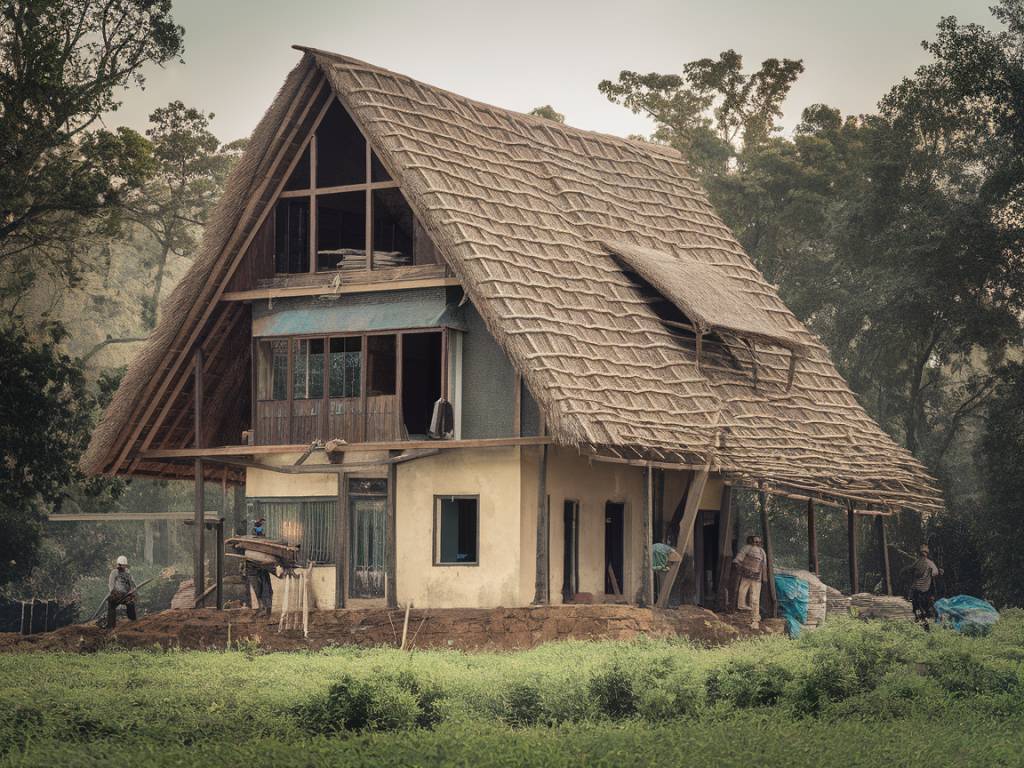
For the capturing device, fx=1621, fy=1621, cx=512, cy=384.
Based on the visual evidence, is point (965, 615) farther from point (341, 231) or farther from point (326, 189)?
point (326, 189)

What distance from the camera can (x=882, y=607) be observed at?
1212 inches

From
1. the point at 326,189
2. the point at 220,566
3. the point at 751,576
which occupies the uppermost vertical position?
the point at 326,189

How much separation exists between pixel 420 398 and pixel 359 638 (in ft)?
14.9

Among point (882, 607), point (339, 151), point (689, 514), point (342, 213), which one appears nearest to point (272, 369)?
point (342, 213)

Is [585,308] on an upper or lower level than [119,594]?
upper

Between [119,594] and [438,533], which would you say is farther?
[119,594]

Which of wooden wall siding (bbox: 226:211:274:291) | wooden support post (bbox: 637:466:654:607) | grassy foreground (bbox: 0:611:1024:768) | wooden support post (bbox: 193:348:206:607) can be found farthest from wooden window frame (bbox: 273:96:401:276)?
grassy foreground (bbox: 0:611:1024:768)

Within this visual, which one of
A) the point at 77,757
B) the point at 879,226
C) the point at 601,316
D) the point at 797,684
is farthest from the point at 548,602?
the point at 879,226

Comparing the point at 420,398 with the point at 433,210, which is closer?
the point at 433,210

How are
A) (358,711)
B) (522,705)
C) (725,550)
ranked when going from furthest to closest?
(725,550) → (522,705) → (358,711)

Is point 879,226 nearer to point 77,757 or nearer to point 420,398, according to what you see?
point 420,398

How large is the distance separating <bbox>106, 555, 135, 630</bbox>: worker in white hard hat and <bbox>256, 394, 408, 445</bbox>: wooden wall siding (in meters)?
3.20

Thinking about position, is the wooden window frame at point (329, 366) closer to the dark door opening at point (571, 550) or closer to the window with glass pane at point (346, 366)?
the window with glass pane at point (346, 366)

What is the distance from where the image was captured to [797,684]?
1873cm
